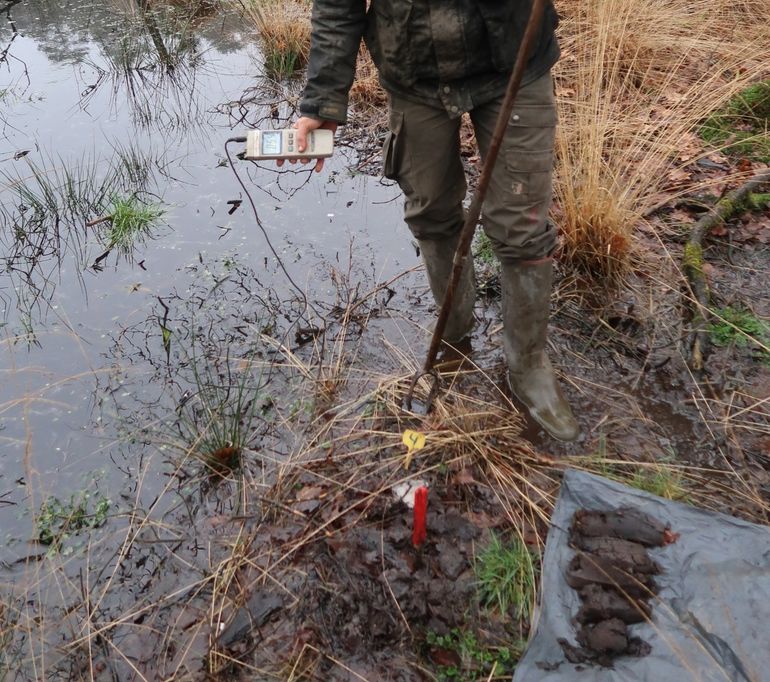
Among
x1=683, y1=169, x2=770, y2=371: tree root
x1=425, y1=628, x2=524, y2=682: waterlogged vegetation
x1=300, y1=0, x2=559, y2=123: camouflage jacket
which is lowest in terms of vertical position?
x1=425, y1=628, x2=524, y2=682: waterlogged vegetation

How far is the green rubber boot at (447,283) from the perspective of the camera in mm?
2896

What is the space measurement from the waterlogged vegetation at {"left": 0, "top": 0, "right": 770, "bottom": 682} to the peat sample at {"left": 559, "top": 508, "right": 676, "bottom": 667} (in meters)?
0.20

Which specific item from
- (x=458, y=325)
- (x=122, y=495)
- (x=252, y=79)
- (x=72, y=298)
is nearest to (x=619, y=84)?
(x=458, y=325)

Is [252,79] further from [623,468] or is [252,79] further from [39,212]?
[623,468]

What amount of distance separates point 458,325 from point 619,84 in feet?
9.08

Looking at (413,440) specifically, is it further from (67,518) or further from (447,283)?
A: (67,518)

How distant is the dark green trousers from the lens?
229 cm

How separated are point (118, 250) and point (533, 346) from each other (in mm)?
2632

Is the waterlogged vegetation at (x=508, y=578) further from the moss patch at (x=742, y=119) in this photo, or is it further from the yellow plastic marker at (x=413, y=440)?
the moss patch at (x=742, y=119)

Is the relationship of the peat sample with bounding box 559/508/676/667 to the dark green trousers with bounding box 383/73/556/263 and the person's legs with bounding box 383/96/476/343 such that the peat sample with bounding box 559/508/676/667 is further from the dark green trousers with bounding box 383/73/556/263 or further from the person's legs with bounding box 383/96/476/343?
the person's legs with bounding box 383/96/476/343

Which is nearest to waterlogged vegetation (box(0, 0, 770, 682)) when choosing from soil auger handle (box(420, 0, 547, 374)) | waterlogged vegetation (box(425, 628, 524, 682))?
waterlogged vegetation (box(425, 628, 524, 682))

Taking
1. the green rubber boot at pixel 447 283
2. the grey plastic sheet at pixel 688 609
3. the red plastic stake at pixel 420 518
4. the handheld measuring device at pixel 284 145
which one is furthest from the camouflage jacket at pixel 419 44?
the grey plastic sheet at pixel 688 609

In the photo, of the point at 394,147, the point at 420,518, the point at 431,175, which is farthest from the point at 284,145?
the point at 420,518

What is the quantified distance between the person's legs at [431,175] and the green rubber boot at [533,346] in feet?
1.06
